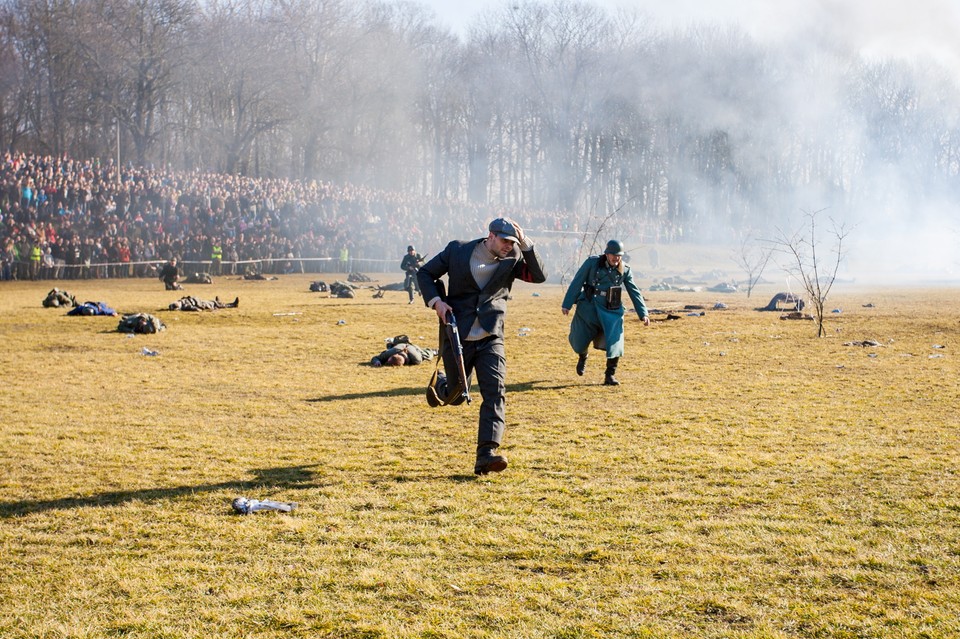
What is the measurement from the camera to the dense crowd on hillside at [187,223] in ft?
107

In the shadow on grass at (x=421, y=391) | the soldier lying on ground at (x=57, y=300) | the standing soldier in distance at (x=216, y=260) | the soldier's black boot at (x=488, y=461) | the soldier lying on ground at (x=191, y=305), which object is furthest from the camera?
the standing soldier in distance at (x=216, y=260)

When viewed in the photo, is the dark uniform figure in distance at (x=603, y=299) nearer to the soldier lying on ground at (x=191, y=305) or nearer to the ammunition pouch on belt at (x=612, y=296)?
the ammunition pouch on belt at (x=612, y=296)

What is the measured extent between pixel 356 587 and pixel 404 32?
66075 mm

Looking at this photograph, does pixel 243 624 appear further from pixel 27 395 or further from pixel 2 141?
pixel 2 141

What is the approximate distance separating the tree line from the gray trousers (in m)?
46.2

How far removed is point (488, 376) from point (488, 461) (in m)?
0.65

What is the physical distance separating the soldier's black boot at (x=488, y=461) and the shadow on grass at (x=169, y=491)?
1.23 meters

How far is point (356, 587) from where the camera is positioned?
4.83 meters

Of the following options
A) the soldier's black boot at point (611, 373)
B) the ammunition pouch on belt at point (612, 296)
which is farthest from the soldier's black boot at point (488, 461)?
the soldier's black boot at point (611, 373)

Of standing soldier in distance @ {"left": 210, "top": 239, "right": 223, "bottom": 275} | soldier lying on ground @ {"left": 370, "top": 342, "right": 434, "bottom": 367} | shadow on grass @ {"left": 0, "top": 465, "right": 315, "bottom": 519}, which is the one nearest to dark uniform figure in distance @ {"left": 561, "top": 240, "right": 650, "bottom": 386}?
soldier lying on ground @ {"left": 370, "top": 342, "right": 434, "bottom": 367}

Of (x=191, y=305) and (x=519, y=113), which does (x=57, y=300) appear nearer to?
(x=191, y=305)

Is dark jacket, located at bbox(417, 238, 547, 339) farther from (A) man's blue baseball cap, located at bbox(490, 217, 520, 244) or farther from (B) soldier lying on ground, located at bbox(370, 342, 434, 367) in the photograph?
(B) soldier lying on ground, located at bbox(370, 342, 434, 367)

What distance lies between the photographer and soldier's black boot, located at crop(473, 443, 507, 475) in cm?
718

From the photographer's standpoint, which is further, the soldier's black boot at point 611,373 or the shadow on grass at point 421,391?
the soldier's black boot at point 611,373
